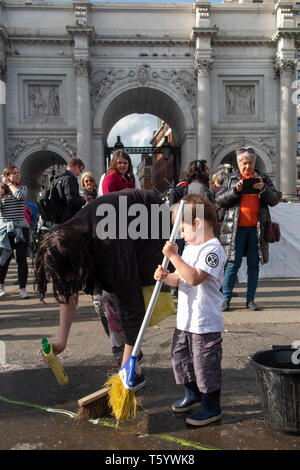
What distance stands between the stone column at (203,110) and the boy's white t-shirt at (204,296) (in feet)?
68.0

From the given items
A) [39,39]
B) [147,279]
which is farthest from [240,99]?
[147,279]

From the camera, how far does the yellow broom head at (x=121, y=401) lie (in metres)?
2.66

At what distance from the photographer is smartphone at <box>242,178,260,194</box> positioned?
567cm

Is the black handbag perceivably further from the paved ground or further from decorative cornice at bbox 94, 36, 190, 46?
decorative cornice at bbox 94, 36, 190, 46

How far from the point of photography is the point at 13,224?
713 centimetres

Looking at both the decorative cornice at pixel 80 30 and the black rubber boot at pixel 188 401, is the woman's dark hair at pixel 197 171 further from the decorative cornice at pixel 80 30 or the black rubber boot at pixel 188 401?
the decorative cornice at pixel 80 30

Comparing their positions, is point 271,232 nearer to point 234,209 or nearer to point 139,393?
point 234,209

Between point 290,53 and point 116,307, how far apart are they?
22762mm

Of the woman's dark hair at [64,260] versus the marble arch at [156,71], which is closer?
the woman's dark hair at [64,260]

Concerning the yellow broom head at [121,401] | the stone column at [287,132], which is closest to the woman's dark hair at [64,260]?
the yellow broom head at [121,401]

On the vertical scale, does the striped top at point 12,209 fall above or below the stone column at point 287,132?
below

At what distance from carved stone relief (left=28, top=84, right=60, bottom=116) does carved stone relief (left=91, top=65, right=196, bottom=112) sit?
197 centimetres

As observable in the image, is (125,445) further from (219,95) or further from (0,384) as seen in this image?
(219,95)

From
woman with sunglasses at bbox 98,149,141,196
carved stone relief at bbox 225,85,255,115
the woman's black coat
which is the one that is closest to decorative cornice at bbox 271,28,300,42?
carved stone relief at bbox 225,85,255,115
